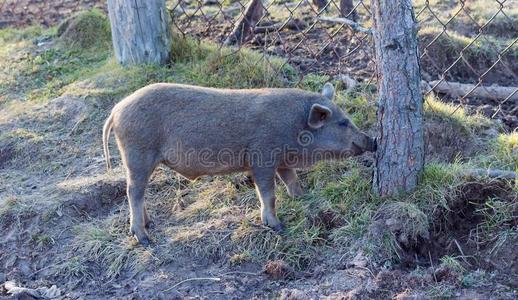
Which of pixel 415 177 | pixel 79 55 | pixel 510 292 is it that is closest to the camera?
pixel 510 292

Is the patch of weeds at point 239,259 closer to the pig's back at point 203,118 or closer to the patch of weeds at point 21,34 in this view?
the pig's back at point 203,118

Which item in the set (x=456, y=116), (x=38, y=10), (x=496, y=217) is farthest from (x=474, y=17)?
(x=38, y=10)

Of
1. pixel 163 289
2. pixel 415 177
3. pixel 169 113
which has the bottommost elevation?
pixel 163 289

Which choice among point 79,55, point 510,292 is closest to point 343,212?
point 510,292

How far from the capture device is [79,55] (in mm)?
7316

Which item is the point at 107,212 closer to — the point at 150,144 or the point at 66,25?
the point at 150,144

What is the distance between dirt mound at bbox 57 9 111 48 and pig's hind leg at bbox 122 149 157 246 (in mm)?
3060

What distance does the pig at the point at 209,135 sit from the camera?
4.60 metres

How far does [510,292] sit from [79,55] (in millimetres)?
5019

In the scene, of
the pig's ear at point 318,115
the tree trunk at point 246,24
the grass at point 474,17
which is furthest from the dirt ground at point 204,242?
the tree trunk at point 246,24

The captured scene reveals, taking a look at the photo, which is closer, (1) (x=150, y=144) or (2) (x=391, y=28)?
(2) (x=391, y=28)

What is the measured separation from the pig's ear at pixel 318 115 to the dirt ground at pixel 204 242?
1.42 feet

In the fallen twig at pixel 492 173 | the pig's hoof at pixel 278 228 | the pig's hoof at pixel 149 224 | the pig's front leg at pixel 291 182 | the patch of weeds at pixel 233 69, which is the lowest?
the pig's hoof at pixel 149 224

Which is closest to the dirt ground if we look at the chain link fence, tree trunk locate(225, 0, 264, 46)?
the chain link fence
